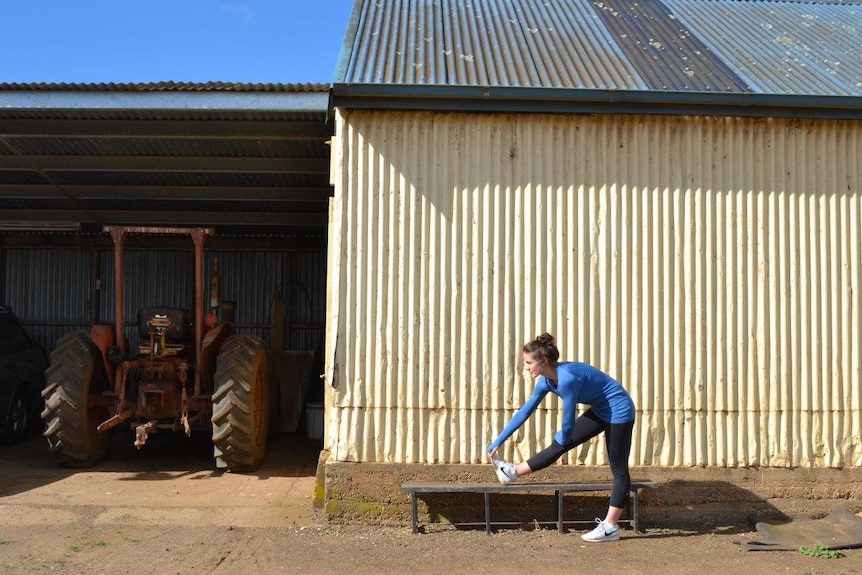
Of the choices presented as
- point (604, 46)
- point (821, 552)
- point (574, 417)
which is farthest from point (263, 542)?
point (604, 46)

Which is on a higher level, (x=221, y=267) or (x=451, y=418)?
(x=221, y=267)

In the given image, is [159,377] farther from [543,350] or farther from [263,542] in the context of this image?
[543,350]

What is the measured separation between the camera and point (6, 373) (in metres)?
10.1

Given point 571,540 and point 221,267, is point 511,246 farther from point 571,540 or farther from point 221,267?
point 221,267

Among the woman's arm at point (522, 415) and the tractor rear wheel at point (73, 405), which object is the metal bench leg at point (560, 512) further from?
the tractor rear wheel at point (73, 405)

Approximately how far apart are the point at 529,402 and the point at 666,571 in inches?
61.2

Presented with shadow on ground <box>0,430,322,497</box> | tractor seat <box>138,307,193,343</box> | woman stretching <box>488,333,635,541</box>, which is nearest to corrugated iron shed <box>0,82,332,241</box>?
tractor seat <box>138,307,193,343</box>

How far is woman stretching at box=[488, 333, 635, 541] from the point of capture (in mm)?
6043

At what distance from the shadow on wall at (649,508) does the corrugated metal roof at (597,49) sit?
11.2 feet

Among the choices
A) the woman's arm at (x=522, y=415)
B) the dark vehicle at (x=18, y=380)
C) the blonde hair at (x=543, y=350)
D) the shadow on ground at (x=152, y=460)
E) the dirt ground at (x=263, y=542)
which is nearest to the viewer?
the dirt ground at (x=263, y=542)

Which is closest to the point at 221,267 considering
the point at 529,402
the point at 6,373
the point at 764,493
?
the point at 6,373

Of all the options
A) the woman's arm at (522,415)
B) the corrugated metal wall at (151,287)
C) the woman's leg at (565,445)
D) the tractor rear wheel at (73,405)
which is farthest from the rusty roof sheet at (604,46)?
the corrugated metal wall at (151,287)

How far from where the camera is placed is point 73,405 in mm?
8273

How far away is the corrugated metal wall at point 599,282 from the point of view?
688 cm
